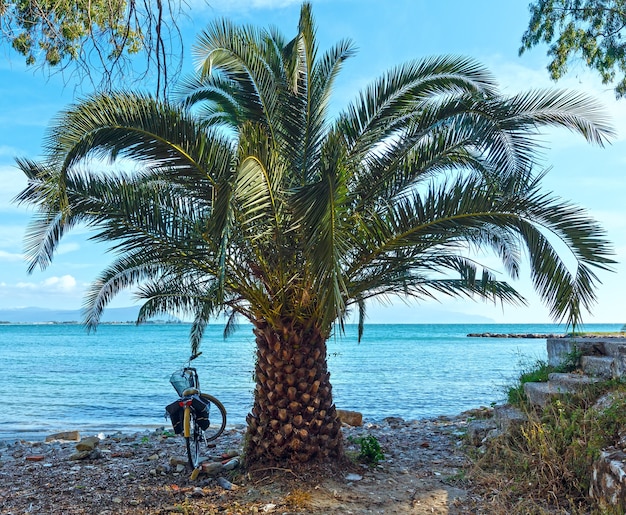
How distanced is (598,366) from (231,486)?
15.5 ft

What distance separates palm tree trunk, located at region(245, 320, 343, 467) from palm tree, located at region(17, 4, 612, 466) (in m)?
0.02

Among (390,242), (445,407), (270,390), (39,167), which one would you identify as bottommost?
(445,407)

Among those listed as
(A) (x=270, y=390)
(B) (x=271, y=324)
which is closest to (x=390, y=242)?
(B) (x=271, y=324)

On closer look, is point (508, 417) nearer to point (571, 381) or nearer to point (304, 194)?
point (571, 381)

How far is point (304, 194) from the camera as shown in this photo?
5070 mm

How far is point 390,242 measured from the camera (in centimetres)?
593

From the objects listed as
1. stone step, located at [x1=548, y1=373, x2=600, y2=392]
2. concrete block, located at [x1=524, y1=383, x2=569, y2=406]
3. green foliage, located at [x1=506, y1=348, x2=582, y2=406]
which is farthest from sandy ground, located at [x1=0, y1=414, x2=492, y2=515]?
stone step, located at [x1=548, y1=373, x2=600, y2=392]

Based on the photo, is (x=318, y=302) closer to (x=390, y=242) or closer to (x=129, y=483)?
(x=390, y=242)

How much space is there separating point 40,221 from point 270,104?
122 inches

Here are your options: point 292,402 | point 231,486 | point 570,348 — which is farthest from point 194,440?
point 570,348

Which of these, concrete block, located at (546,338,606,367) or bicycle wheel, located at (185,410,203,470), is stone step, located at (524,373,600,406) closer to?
concrete block, located at (546,338,606,367)

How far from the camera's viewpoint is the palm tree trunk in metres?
6.18

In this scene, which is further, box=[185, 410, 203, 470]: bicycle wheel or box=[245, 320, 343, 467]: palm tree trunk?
box=[185, 410, 203, 470]: bicycle wheel

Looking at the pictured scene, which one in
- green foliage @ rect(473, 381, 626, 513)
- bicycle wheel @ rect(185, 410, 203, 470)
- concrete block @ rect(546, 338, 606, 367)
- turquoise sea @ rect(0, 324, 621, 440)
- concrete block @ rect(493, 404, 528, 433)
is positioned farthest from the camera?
turquoise sea @ rect(0, 324, 621, 440)
